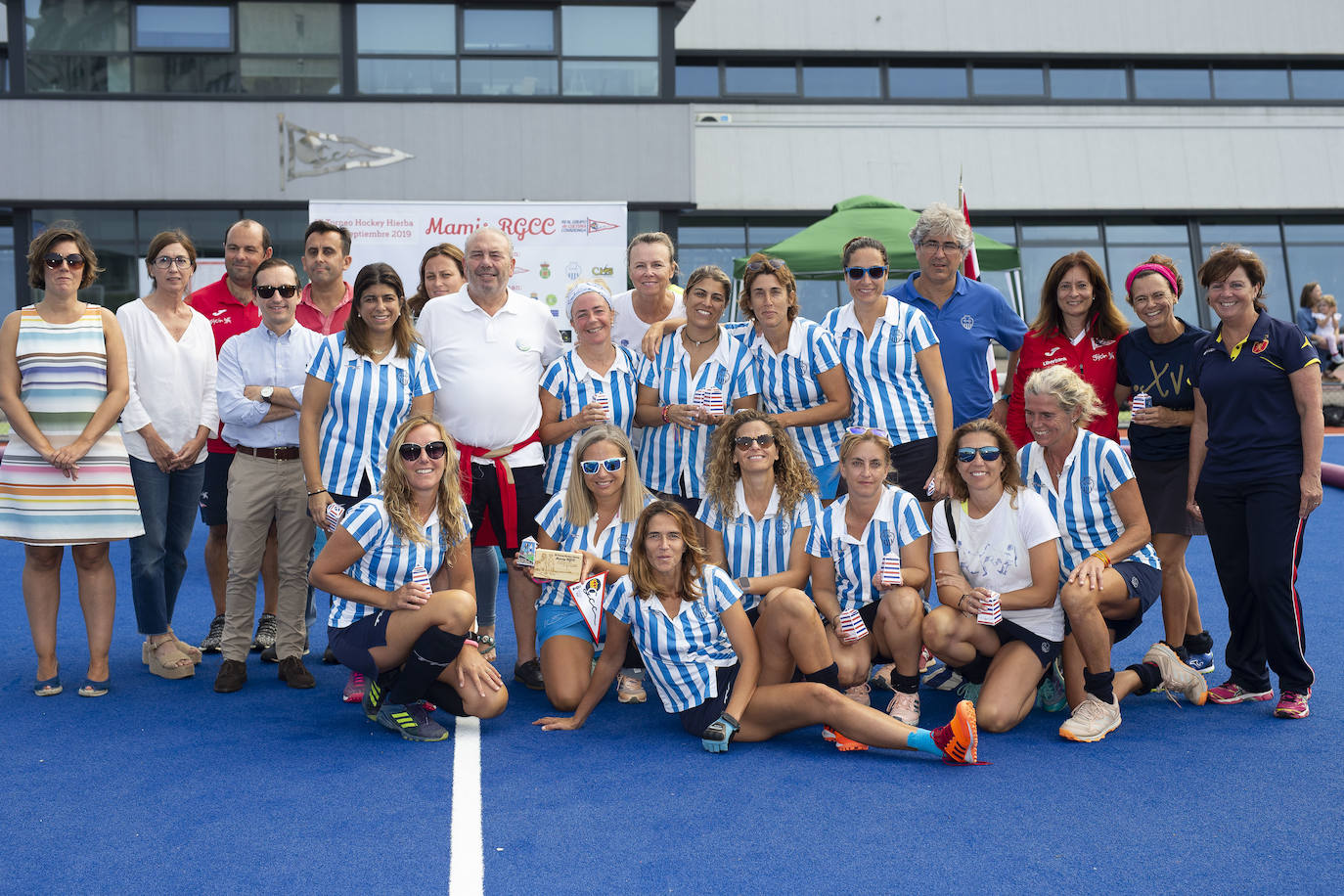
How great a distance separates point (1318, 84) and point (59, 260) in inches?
854

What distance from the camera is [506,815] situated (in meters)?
3.79

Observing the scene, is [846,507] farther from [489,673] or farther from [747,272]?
[489,673]

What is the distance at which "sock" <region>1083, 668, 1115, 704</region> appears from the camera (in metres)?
4.66

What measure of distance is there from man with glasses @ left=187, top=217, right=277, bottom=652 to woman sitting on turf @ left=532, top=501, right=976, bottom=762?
6.83 ft

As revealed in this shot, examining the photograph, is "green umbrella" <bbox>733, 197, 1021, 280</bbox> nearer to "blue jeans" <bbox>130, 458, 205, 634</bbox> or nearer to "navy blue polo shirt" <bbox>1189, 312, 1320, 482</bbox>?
"navy blue polo shirt" <bbox>1189, 312, 1320, 482</bbox>

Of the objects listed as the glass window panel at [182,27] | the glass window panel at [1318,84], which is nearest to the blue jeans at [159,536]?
the glass window panel at [182,27]

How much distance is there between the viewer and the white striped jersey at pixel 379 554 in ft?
15.4

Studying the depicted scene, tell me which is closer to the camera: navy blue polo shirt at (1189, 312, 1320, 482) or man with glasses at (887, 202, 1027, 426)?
navy blue polo shirt at (1189, 312, 1320, 482)

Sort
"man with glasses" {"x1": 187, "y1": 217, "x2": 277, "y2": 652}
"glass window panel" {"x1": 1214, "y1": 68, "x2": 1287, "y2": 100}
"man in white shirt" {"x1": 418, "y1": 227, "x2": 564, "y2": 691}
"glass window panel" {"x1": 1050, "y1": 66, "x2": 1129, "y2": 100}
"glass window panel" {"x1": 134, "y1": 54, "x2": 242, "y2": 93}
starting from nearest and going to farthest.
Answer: "man in white shirt" {"x1": 418, "y1": 227, "x2": 564, "y2": 691}
"man with glasses" {"x1": 187, "y1": 217, "x2": 277, "y2": 652}
"glass window panel" {"x1": 134, "y1": 54, "x2": 242, "y2": 93}
"glass window panel" {"x1": 1050, "y1": 66, "x2": 1129, "y2": 100}
"glass window panel" {"x1": 1214, "y1": 68, "x2": 1287, "y2": 100}

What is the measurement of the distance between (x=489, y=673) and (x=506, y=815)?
3.16ft

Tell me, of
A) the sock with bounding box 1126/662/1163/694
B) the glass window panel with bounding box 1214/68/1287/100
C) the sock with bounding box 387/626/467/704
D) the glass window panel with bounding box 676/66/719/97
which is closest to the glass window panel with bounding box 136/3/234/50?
the glass window panel with bounding box 676/66/719/97

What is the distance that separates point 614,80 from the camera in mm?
16797

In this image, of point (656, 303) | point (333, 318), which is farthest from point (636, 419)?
point (333, 318)

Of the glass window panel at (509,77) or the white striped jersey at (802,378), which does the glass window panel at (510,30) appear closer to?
the glass window panel at (509,77)
